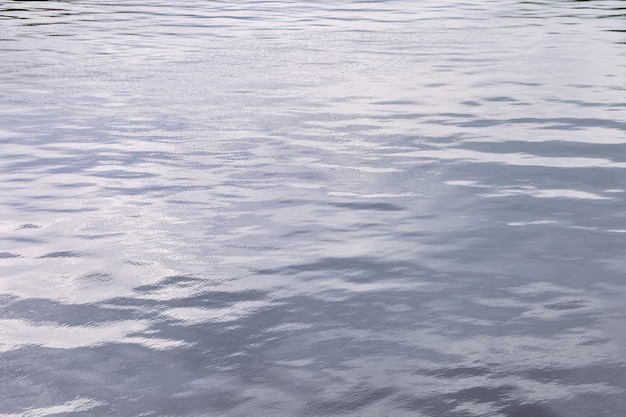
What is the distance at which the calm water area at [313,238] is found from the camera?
4902mm

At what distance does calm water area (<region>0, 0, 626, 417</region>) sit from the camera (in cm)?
490

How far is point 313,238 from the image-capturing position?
23.9ft

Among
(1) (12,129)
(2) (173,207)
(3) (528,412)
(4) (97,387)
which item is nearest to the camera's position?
(3) (528,412)

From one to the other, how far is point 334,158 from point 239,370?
4829 millimetres

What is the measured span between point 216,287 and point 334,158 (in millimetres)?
3639

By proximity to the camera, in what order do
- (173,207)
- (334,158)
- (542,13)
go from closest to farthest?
(173,207) < (334,158) < (542,13)

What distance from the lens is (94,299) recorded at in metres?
6.07

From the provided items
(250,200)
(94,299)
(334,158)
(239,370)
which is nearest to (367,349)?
(239,370)

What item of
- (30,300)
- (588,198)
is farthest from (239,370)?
(588,198)

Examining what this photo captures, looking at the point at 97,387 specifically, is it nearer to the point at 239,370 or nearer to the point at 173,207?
the point at 239,370

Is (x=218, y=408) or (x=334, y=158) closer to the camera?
(x=218, y=408)

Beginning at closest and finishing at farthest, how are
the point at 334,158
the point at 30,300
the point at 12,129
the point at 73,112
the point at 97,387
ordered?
the point at 97,387
the point at 30,300
the point at 334,158
the point at 12,129
the point at 73,112

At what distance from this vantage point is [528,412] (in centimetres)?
455

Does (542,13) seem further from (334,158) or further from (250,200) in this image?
(250,200)
